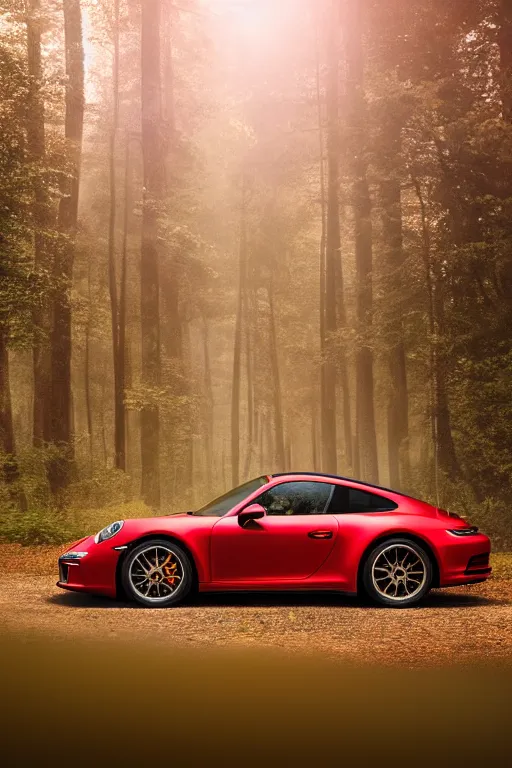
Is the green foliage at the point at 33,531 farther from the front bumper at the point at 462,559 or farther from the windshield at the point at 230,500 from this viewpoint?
the front bumper at the point at 462,559

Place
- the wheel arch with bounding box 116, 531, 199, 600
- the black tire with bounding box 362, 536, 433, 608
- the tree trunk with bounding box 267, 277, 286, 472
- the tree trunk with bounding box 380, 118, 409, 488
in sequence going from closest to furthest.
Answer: the wheel arch with bounding box 116, 531, 199, 600, the black tire with bounding box 362, 536, 433, 608, the tree trunk with bounding box 380, 118, 409, 488, the tree trunk with bounding box 267, 277, 286, 472

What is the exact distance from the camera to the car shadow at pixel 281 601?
952 cm

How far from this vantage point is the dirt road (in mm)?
7492

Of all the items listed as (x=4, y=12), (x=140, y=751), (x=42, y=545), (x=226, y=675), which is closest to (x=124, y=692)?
(x=226, y=675)

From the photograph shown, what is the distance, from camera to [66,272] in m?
26.6

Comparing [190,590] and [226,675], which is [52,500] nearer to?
[190,590]

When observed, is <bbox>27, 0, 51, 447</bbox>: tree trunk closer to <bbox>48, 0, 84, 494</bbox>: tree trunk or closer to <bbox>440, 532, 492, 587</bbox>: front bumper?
<bbox>48, 0, 84, 494</bbox>: tree trunk

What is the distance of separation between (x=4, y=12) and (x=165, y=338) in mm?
12253

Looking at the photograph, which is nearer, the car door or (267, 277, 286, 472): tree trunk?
the car door

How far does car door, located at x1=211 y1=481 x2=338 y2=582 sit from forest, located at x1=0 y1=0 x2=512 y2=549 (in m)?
8.54

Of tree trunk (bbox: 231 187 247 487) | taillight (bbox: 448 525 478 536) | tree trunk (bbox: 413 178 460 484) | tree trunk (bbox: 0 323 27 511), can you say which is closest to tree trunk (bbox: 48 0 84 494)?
tree trunk (bbox: 0 323 27 511)

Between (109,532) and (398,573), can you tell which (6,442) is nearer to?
(109,532)

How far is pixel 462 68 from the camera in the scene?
24.4 metres

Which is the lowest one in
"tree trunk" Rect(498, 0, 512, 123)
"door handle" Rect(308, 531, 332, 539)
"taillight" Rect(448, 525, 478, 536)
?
"taillight" Rect(448, 525, 478, 536)
